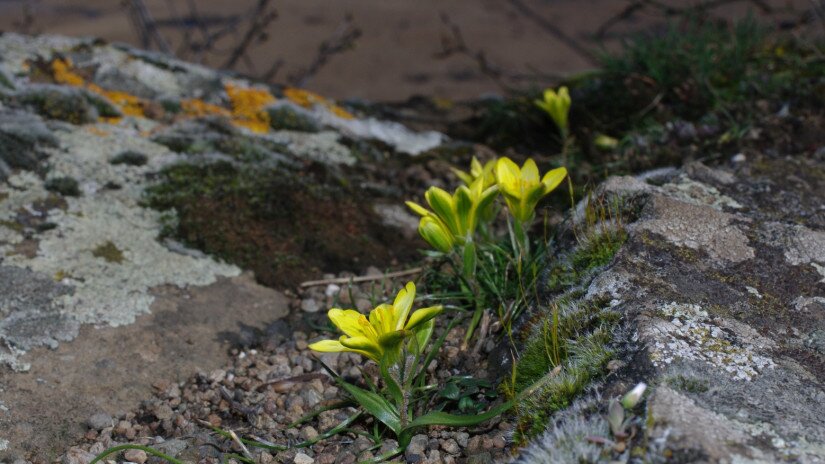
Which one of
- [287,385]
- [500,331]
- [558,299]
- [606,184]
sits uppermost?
[606,184]

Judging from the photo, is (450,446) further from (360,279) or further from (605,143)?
(605,143)

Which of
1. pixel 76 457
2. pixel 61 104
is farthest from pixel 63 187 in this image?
pixel 76 457

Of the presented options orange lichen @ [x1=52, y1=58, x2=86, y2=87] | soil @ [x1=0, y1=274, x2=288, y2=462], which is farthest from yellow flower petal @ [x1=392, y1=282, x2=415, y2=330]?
orange lichen @ [x1=52, y1=58, x2=86, y2=87]

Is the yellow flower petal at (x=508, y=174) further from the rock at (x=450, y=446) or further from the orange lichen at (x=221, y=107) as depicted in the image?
the orange lichen at (x=221, y=107)

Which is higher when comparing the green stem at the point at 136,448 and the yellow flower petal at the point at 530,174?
the yellow flower petal at the point at 530,174

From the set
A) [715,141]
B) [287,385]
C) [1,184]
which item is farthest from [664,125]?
[1,184]

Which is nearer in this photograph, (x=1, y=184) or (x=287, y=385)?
(x=287, y=385)

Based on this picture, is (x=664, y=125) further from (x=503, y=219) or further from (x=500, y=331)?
(x=500, y=331)

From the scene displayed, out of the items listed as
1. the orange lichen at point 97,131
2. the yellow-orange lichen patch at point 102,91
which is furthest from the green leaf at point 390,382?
the yellow-orange lichen patch at point 102,91
